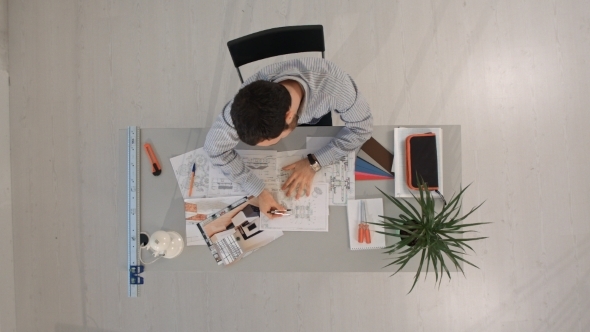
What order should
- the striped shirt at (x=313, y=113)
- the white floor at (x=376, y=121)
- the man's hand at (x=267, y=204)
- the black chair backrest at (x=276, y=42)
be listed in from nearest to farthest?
the striped shirt at (x=313, y=113)
the man's hand at (x=267, y=204)
the black chair backrest at (x=276, y=42)
the white floor at (x=376, y=121)

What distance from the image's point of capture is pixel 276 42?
1532 millimetres

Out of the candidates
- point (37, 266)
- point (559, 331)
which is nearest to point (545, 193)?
point (559, 331)

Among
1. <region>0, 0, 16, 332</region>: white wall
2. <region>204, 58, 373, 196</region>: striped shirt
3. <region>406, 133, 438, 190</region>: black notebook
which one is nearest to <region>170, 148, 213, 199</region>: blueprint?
<region>204, 58, 373, 196</region>: striped shirt

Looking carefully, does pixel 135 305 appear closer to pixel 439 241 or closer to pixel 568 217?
pixel 439 241

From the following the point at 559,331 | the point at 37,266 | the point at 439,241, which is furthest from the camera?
the point at 37,266

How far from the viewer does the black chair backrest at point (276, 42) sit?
150cm

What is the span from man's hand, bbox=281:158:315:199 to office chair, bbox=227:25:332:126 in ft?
1.64

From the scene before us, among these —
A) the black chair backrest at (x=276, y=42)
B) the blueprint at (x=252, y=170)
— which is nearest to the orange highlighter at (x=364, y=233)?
the blueprint at (x=252, y=170)

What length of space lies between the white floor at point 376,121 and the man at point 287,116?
0.97 metres

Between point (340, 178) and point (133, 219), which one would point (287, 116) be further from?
point (133, 219)

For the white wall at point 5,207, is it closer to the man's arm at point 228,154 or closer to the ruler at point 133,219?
the ruler at point 133,219

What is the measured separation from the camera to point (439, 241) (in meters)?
1.25

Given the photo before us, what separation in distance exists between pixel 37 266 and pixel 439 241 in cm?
240

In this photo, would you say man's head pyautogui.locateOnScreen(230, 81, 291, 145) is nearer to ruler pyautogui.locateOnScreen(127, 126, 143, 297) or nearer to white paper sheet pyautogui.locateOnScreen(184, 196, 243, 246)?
white paper sheet pyautogui.locateOnScreen(184, 196, 243, 246)
